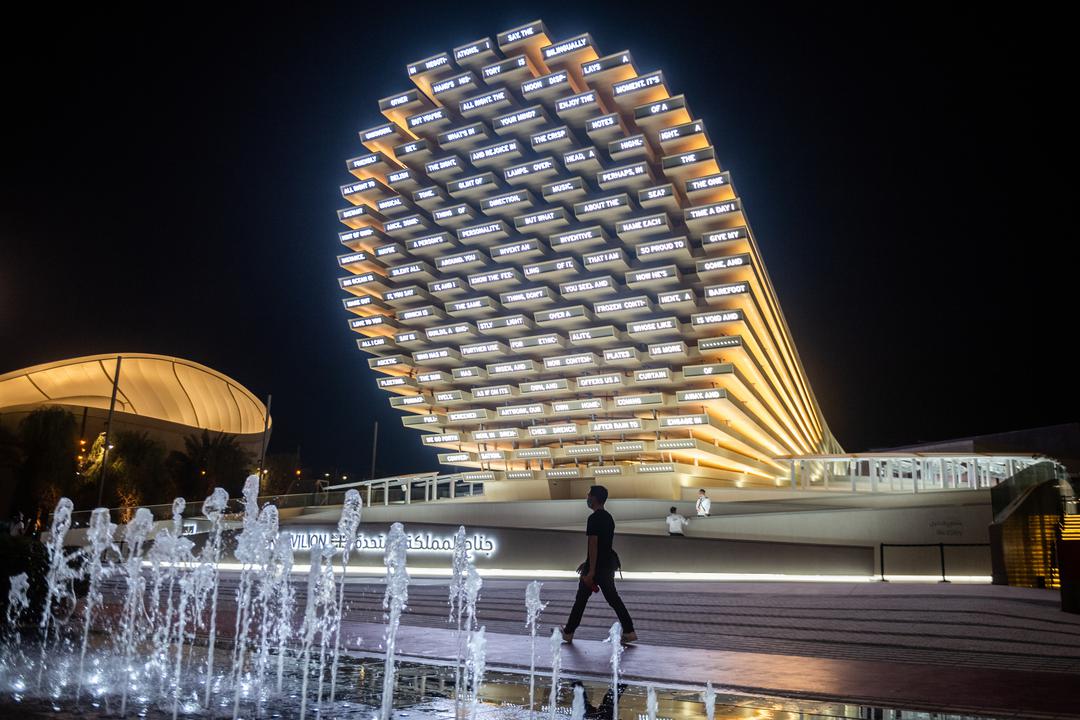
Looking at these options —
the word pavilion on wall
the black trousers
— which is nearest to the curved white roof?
the word pavilion on wall

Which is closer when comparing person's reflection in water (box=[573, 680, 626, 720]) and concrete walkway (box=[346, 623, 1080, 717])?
person's reflection in water (box=[573, 680, 626, 720])

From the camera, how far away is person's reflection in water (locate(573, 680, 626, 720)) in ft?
19.4

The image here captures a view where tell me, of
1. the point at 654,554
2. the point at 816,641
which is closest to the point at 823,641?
the point at 816,641

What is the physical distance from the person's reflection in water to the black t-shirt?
2.76 m

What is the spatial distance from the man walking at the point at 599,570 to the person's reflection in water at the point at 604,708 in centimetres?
264

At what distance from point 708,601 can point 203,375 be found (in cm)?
7662

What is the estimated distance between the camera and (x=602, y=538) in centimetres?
1003

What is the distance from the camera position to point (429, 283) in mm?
41219

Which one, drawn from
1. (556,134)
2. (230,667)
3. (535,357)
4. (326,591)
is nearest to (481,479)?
(535,357)

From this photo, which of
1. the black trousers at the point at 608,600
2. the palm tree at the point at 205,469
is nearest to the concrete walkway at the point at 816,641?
the black trousers at the point at 608,600

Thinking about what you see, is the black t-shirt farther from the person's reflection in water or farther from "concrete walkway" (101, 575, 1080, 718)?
the person's reflection in water

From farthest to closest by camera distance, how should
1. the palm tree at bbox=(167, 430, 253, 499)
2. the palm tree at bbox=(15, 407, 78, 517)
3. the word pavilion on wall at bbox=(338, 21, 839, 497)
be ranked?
the palm tree at bbox=(167, 430, 253, 499), the palm tree at bbox=(15, 407, 78, 517), the word pavilion on wall at bbox=(338, 21, 839, 497)

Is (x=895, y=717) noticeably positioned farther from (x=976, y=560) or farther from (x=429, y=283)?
(x=429, y=283)

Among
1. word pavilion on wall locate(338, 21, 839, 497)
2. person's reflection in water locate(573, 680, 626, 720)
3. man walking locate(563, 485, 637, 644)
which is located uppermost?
word pavilion on wall locate(338, 21, 839, 497)
